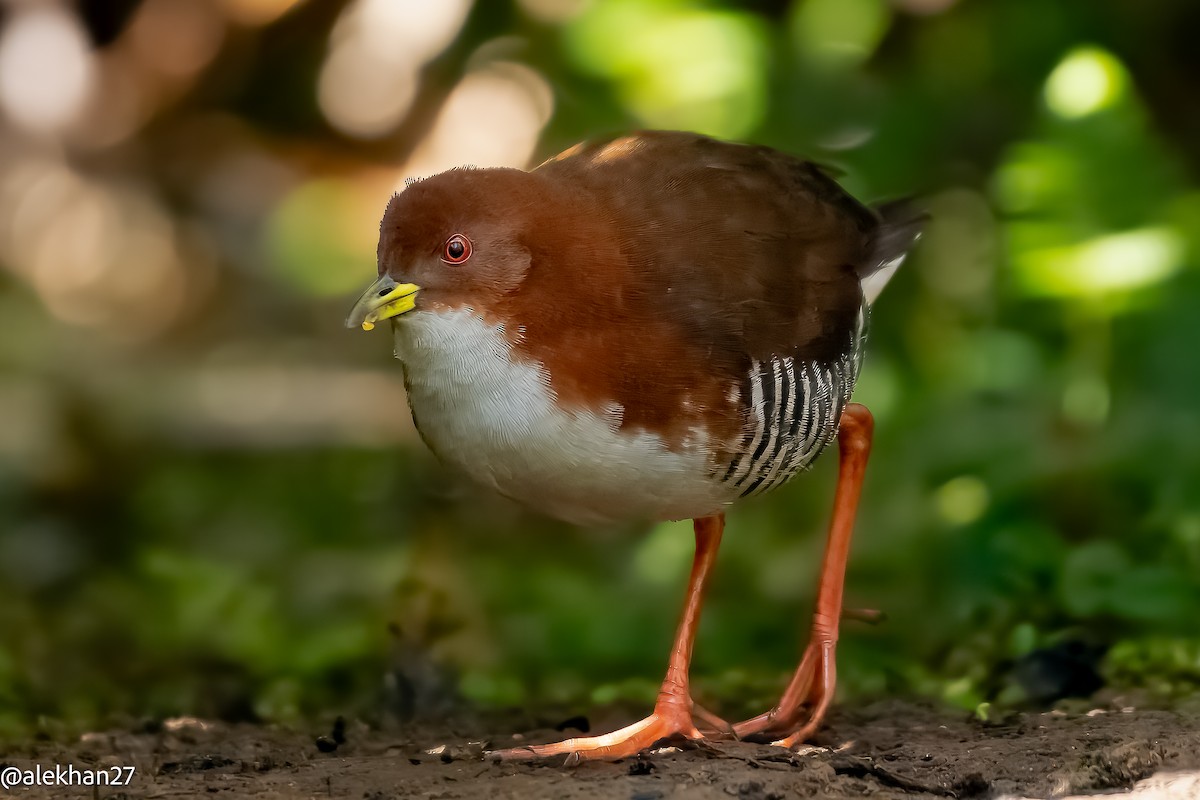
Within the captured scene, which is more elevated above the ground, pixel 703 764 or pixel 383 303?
pixel 383 303

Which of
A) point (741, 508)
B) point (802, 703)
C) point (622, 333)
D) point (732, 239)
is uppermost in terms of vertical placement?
point (732, 239)

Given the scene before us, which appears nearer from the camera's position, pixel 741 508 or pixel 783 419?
pixel 783 419

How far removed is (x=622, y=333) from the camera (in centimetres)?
315

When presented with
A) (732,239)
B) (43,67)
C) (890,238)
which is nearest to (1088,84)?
(890,238)

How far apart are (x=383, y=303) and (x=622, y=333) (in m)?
0.55

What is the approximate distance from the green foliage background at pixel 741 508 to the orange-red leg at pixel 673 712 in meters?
0.54

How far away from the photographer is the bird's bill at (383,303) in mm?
3062

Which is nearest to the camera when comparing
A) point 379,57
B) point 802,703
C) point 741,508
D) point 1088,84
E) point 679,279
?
point 679,279

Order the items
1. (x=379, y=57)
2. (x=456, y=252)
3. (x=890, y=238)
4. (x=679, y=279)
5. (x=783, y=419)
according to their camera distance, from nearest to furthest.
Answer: (x=456, y=252)
(x=679, y=279)
(x=783, y=419)
(x=890, y=238)
(x=379, y=57)

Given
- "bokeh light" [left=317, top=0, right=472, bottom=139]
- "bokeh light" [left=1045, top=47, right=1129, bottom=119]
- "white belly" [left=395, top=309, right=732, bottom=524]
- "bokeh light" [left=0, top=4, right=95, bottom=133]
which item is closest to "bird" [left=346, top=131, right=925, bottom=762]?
"white belly" [left=395, top=309, right=732, bottom=524]

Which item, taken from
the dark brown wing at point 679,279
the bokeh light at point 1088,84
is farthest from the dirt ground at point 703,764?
the bokeh light at point 1088,84

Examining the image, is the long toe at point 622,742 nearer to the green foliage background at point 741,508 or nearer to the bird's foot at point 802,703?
the bird's foot at point 802,703

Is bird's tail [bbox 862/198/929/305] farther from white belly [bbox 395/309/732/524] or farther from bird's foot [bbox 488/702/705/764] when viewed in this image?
bird's foot [bbox 488/702/705/764]

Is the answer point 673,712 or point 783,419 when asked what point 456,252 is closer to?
point 783,419
